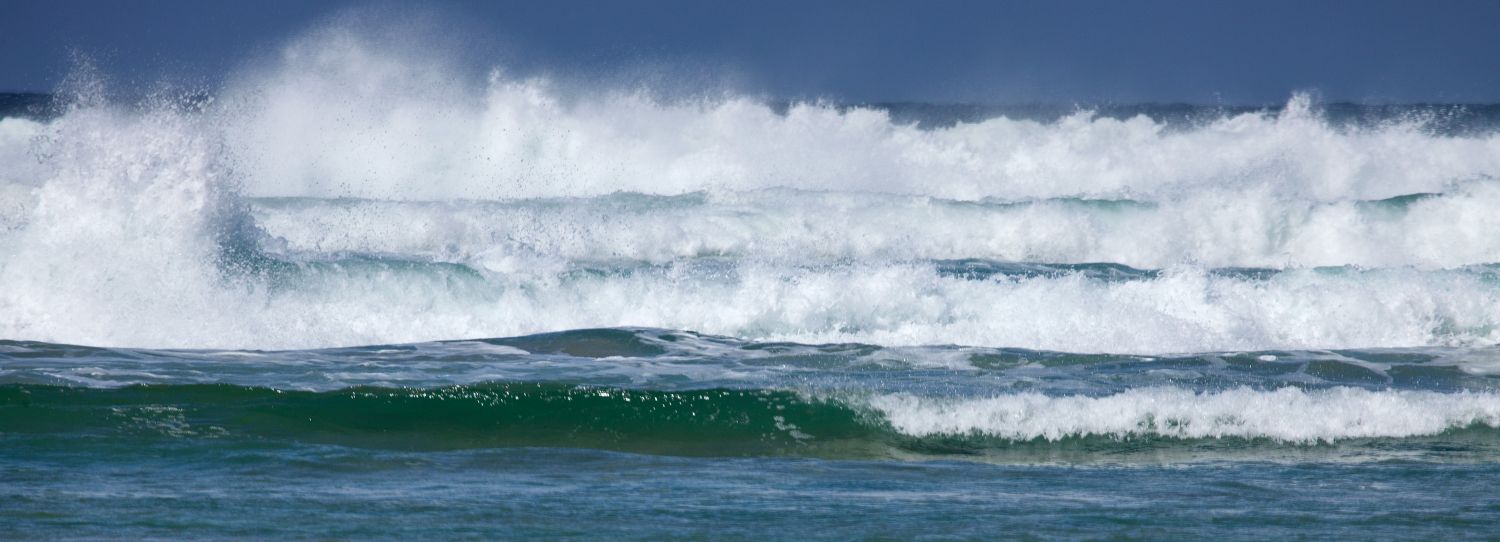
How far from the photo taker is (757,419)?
7.78 m

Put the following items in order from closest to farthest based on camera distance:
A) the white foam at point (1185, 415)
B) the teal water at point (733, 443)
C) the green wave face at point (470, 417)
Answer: the teal water at point (733, 443), the green wave face at point (470, 417), the white foam at point (1185, 415)

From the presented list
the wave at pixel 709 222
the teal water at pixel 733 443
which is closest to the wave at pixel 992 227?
the wave at pixel 709 222

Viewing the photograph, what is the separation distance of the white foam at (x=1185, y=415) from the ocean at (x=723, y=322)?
0.08ft

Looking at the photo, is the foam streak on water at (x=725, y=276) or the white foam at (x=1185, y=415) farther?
the foam streak on water at (x=725, y=276)

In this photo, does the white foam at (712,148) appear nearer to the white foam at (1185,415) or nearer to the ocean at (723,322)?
the ocean at (723,322)

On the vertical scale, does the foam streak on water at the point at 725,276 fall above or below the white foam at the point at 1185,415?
above

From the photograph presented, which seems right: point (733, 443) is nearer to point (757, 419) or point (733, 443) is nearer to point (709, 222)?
point (757, 419)

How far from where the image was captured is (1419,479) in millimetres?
6301

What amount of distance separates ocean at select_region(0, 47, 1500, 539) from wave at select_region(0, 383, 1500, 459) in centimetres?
3

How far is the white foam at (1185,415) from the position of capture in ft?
24.5

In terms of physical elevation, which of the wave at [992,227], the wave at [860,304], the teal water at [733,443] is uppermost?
the wave at [992,227]

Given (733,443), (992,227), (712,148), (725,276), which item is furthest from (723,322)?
(712,148)

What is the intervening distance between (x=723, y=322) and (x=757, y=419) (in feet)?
19.4

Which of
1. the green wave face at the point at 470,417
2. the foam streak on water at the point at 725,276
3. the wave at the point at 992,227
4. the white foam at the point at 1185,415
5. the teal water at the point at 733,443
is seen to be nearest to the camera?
the teal water at the point at 733,443
